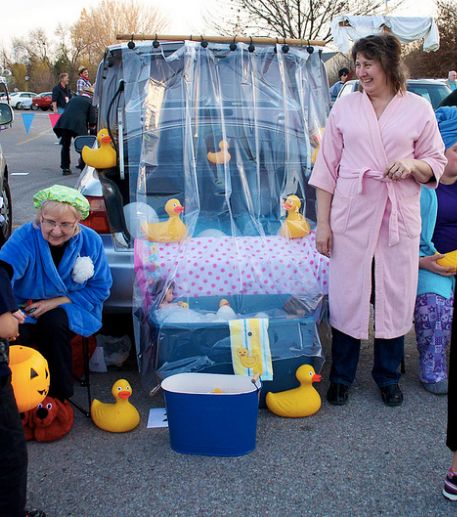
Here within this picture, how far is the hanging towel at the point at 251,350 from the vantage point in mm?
3119

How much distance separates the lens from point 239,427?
9.07 feet

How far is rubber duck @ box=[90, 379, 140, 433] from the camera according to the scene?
3.00m

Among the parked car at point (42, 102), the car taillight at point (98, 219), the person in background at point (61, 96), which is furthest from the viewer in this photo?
the parked car at point (42, 102)

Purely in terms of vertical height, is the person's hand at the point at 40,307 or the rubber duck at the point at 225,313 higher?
the person's hand at the point at 40,307

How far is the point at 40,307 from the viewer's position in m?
3.03

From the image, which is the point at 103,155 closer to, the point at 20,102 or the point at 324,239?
the point at 324,239

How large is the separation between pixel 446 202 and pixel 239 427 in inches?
69.2

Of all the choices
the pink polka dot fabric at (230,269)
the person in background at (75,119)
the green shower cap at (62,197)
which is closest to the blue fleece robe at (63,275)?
the green shower cap at (62,197)

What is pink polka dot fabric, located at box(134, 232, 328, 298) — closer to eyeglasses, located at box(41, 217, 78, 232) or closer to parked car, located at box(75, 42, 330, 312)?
parked car, located at box(75, 42, 330, 312)

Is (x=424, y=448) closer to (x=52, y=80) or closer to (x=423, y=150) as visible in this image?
(x=423, y=150)

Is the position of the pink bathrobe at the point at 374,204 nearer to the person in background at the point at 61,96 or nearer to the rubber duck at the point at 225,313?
the rubber duck at the point at 225,313

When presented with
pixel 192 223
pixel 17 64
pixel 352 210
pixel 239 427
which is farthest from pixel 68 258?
pixel 17 64

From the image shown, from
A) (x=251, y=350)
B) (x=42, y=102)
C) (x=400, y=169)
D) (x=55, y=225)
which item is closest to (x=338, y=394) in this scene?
(x=251, y=350)

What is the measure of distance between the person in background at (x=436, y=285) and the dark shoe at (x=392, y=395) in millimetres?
242
